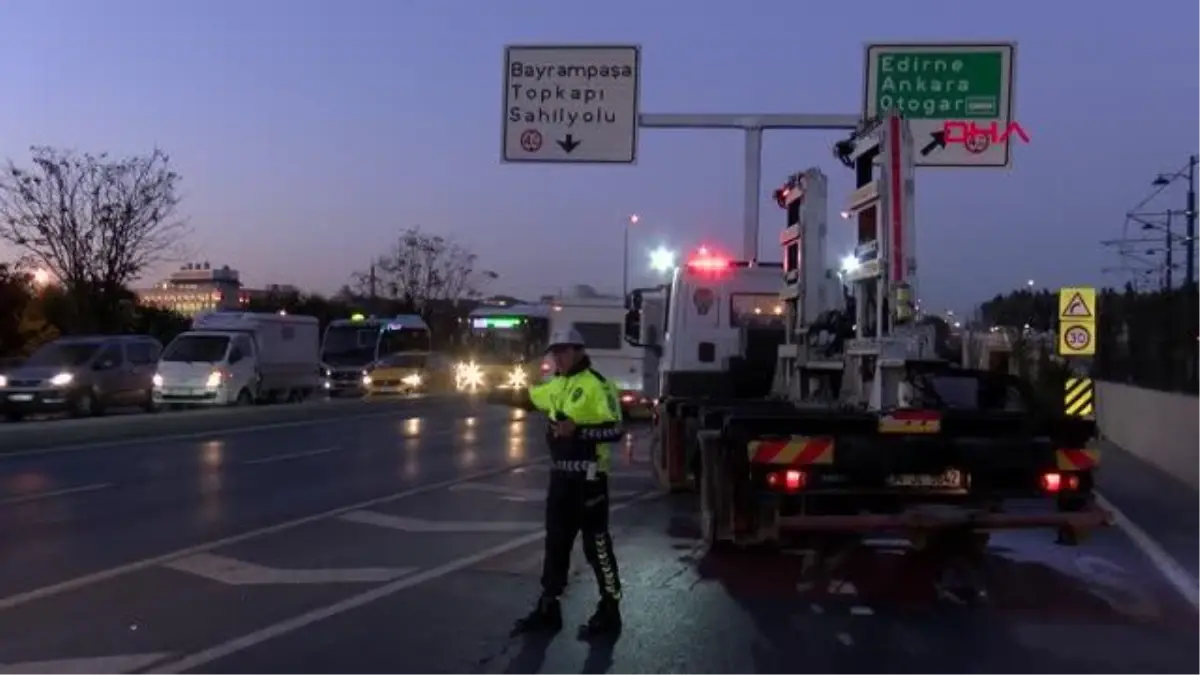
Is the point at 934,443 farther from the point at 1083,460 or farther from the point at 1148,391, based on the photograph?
the point at 1148,391

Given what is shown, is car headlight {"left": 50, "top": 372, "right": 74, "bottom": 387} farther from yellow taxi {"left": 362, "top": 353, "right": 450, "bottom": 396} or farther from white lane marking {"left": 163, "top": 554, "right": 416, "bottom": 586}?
white lane marking {"left": 163, "top": 554, "right": 416, "bottom": 586}

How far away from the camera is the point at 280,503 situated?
53.3 ft

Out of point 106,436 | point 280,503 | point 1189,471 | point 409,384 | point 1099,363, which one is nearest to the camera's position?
point 280,503

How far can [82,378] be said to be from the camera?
113 ft

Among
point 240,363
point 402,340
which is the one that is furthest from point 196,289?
point 240,363

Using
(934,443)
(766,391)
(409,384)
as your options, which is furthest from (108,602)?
(409,384)

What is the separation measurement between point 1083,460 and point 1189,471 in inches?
463

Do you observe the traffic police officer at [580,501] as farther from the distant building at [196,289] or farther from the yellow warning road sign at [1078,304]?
the distant building at [196,289]

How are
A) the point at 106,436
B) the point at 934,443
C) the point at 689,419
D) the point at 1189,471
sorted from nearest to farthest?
the point at 934,443, the point at 689,419, the point at 1189,471, the point at 106,436

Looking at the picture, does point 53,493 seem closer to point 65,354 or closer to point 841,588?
point 841,588

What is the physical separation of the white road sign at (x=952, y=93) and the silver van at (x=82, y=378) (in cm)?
2016

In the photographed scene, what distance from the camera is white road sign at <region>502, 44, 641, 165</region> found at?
76.6 ft

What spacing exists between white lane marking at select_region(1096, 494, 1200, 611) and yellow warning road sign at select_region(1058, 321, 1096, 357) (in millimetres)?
13852

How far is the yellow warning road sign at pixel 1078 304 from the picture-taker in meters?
30.0
